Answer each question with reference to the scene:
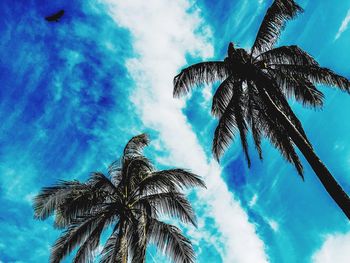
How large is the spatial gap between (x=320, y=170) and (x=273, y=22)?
6.01 metres

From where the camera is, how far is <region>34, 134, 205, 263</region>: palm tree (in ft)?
39.1

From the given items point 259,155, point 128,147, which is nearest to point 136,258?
point 128,147

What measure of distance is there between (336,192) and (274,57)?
232 inches

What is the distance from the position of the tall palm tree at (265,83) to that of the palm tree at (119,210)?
8.75 ft

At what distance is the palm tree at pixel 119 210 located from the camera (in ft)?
39.1

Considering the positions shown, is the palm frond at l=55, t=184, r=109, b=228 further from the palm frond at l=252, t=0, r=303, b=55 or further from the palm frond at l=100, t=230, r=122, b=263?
the palm frond at l=252, t=0, r=303, b=55

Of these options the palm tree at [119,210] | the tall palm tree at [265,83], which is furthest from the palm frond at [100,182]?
the tall palm tree at [265,83]

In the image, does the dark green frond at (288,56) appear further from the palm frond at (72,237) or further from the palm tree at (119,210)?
the palm frond at (72,237)

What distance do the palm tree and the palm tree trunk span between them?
4.19 m

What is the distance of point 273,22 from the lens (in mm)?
12109

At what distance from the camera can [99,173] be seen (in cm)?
1260

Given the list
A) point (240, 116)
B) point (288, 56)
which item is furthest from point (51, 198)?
point (288, 56)

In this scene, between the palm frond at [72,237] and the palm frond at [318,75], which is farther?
the palm frond at [72,237]

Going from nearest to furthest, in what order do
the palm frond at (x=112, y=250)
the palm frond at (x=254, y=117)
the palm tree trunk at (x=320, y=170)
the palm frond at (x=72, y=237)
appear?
the palm tree trunk at (x=320, y=170)
the palm frond at (x=112, y=250)
the palm frond at (x=72, y=237)
the palm frond at (x=254, y=117)
